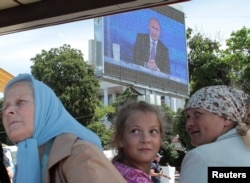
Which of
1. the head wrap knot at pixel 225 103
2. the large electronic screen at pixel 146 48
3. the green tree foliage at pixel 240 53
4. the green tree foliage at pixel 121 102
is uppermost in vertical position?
the large electronic screen at pixel 146 48

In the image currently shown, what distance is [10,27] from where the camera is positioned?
11.2ft

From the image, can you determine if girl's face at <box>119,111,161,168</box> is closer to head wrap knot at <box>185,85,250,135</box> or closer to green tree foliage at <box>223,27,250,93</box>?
head wrap knot at <box>185,85,250,135</box>

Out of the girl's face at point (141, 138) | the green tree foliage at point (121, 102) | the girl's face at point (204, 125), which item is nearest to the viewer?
the girl's face at point (204, 125)

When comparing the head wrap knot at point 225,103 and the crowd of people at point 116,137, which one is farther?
the head wrap knot at point 225,103

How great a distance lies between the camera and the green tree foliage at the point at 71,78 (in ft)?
94.9

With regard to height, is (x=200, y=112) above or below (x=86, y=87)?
below

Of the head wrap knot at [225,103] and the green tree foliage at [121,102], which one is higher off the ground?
the green tree foliage at [121,102]

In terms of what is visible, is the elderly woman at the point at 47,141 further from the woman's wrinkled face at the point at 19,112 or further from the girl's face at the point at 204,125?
the girl's face at the point at 204,125

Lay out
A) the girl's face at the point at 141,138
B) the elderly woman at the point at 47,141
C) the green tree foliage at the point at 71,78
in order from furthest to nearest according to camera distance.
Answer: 1. the green tree foliage at the point at 71,78
2. the girl's face at the point at 141,138
3. the elderly woman at the point at 47,141

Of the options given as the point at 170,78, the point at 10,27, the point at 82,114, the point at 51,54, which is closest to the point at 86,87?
the point at 82,114

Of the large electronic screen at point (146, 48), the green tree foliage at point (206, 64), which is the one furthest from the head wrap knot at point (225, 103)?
the large electronic screen at point (146, 48)

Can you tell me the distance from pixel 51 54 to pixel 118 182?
3070 cm

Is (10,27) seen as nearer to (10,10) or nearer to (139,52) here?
(10,10)

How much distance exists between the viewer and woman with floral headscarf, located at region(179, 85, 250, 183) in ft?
5.49
